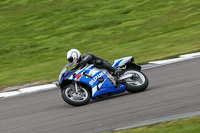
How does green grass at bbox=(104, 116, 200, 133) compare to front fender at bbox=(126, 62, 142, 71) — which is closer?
green grass at bbox=(104, 116, 200, 133)

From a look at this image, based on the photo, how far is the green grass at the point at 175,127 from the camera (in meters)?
5.84

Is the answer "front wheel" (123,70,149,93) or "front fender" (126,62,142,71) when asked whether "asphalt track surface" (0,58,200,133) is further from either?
"front fender" (126,62,142,71)

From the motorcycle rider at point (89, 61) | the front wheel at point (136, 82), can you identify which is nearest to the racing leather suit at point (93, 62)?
the motorcycle rider at point (89, 61)

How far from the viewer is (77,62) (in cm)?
894

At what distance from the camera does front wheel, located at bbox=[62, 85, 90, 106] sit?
874 centimetres

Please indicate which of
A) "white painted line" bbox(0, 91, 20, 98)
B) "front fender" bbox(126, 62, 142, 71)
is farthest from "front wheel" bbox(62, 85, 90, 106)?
"white painted line" bbox(0, 91, 20, 98)

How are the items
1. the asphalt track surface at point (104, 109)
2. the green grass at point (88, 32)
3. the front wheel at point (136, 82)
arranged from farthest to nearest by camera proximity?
the green grass at point (88, 32), the front wheel at point (136, 82), the asphalt track surface at point (104, 109)

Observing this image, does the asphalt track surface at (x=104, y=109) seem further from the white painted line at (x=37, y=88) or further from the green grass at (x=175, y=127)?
the white painted line at (x=37, y=88)

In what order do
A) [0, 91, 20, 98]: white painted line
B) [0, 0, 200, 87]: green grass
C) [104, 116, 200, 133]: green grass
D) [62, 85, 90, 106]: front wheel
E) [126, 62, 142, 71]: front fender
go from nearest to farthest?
[104, 116, 200, 133]: green grass, [62, 85, 90, 106]: front wheel, [126, 62, 142, 71]: front fender, [0, 91, 20, 98]: white painted line, [0, 0, 200, 87]: green grass

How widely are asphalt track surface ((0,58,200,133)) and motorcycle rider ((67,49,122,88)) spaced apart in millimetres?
603

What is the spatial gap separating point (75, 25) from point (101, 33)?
2.73 m

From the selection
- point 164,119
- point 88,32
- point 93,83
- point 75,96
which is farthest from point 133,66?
point 88,32

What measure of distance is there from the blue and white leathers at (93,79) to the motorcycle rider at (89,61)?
0.11 m

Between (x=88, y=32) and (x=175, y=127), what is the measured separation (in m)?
16.3
